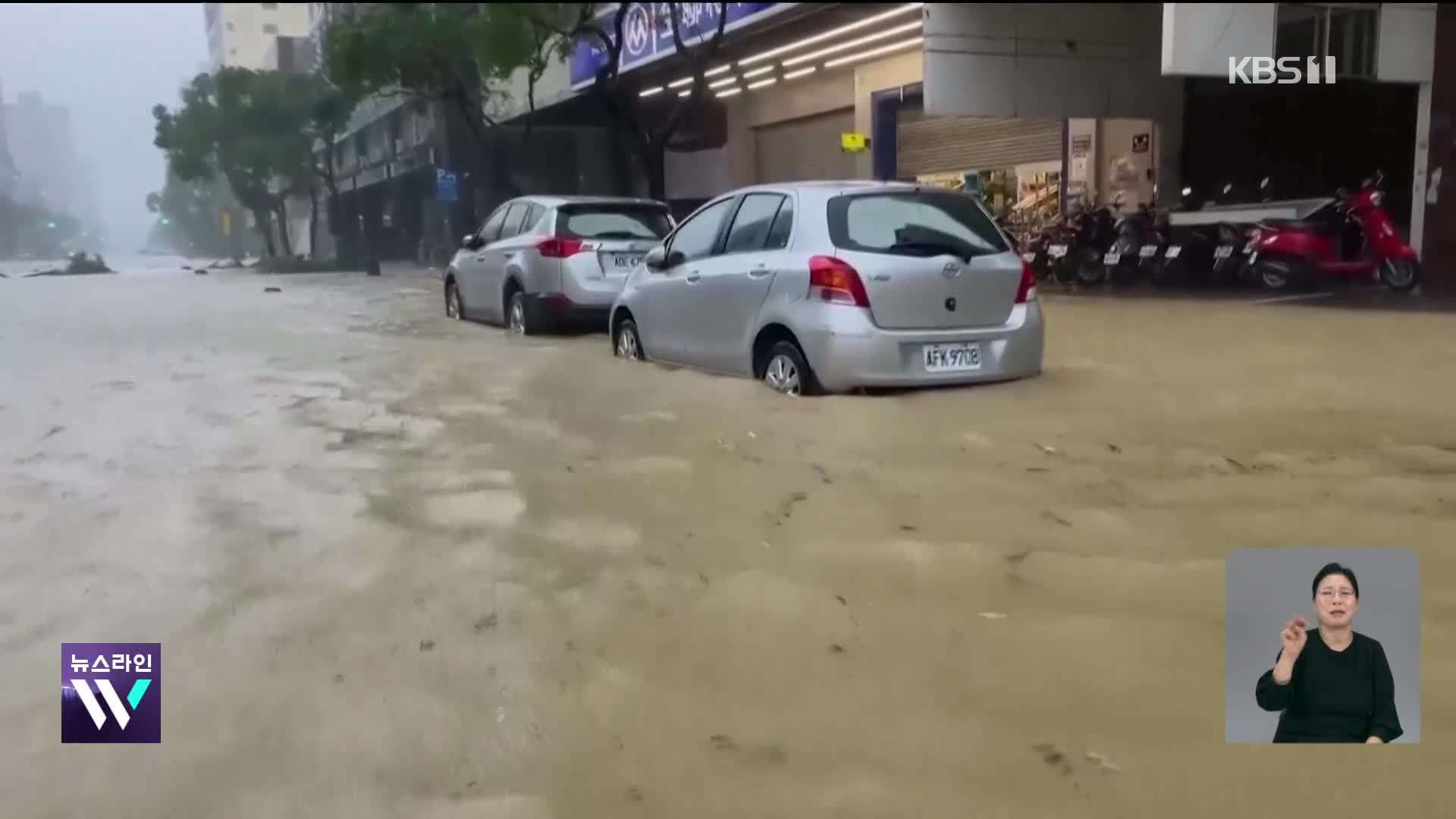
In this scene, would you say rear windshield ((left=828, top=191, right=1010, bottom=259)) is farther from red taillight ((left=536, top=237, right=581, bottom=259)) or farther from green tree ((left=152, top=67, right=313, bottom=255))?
green tree ((left=152, top=67, right=313, bottom=255))

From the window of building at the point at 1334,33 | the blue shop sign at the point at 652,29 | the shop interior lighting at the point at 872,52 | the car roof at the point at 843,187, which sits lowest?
the car roof at the point at 843,187

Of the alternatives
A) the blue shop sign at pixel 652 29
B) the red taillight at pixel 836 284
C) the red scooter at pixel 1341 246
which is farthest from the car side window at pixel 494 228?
the red scooter at pixel 1341 246

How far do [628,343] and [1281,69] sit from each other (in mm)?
8467

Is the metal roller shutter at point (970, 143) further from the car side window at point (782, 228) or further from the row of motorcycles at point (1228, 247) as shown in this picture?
the car side window at point (782, 228)

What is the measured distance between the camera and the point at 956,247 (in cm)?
672

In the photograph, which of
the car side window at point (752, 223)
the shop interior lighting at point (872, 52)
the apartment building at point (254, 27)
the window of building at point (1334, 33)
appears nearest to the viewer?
the car side window at point (752, 223)

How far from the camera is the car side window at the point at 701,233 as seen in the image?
779 centimetres

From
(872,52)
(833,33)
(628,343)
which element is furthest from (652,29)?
(628,343)

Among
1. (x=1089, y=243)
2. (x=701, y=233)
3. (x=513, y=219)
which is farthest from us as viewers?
(x=1089, y=243)

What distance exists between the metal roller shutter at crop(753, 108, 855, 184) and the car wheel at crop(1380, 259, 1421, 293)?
10001mm

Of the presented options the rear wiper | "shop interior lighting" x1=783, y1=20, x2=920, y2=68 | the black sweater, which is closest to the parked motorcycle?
"shop interior lighting" x1=783, y1=20, x2=920, y2=68

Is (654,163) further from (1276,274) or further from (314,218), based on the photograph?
(314,218)

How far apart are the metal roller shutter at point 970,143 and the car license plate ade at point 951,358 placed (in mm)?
13124

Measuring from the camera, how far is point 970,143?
65.4 feet
